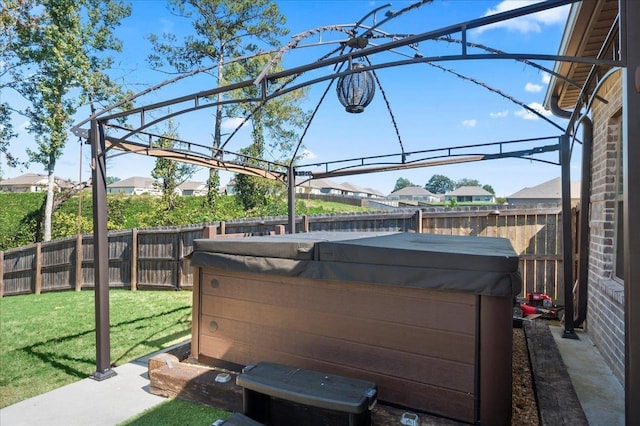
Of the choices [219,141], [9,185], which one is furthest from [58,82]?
[9,185]

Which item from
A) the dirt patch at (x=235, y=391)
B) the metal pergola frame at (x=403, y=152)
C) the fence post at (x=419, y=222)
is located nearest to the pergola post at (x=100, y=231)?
the metal pergola frame at (x=403, y=152)

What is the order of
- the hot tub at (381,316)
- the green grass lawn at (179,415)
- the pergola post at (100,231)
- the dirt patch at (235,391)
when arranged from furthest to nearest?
the pergola post at (100,231) → the green grass lawn at (179,415) → the dirt patch at (235,391) → the hot tub at (381,316)

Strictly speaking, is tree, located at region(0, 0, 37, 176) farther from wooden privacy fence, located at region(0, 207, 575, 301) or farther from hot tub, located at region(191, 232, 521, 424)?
hot tub, located at region(191, 232, 521, 424)

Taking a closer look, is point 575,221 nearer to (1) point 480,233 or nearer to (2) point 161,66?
(1) point 480,233

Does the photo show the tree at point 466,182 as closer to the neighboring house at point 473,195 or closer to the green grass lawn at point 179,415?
the neighboring house at point 473,195

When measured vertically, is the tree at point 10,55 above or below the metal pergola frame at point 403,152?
above

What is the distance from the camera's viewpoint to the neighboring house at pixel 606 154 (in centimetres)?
156

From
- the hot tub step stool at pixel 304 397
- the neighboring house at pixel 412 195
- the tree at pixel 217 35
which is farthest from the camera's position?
the neighboring house at pixel 412 195

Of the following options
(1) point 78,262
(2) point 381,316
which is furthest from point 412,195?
(2) point 381,316

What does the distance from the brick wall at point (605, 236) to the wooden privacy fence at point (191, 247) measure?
168cm

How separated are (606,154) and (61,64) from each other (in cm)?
1550

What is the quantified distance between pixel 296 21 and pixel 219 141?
18.5 ft

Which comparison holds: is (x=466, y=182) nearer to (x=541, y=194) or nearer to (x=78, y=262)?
(x=541, y=194)

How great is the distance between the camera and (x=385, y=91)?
5.48m
